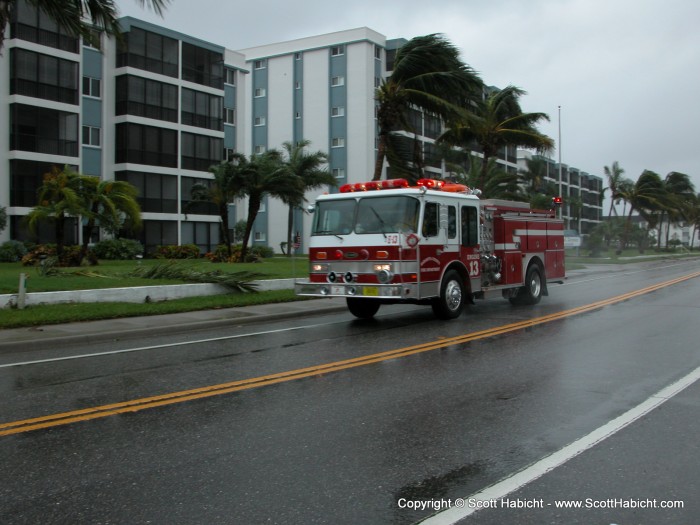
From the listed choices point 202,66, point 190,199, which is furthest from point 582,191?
point 190,199

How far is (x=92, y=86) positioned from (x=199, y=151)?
25.9 feet

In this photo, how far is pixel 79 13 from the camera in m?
13.0

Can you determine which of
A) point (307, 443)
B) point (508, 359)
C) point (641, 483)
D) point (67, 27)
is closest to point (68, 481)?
point (307, 443)

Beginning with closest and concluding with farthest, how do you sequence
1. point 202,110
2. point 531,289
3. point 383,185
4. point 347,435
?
point 347,435, point 383,185, point 531,289, point 202,110

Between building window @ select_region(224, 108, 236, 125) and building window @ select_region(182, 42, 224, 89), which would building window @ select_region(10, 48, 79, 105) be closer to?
building window @ select_region(182, 42, 224, 89)

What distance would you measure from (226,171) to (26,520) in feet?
85.5

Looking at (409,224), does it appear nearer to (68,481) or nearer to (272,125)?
(68,481)

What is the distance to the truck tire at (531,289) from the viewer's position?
16281mm

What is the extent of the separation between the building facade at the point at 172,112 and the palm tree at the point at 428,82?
5.37 ft

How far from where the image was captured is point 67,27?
1290 cm

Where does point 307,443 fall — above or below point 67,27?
below

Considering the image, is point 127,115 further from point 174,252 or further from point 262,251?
point 262,251

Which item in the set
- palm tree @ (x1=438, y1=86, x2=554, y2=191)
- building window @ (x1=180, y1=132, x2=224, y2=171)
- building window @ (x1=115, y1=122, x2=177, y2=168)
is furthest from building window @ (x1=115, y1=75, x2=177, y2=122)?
palm tree @ (x1=438, y1=86, x2=554, y2=191)

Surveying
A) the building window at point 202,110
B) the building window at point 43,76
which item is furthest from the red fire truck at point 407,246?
the building window at point 202,110
